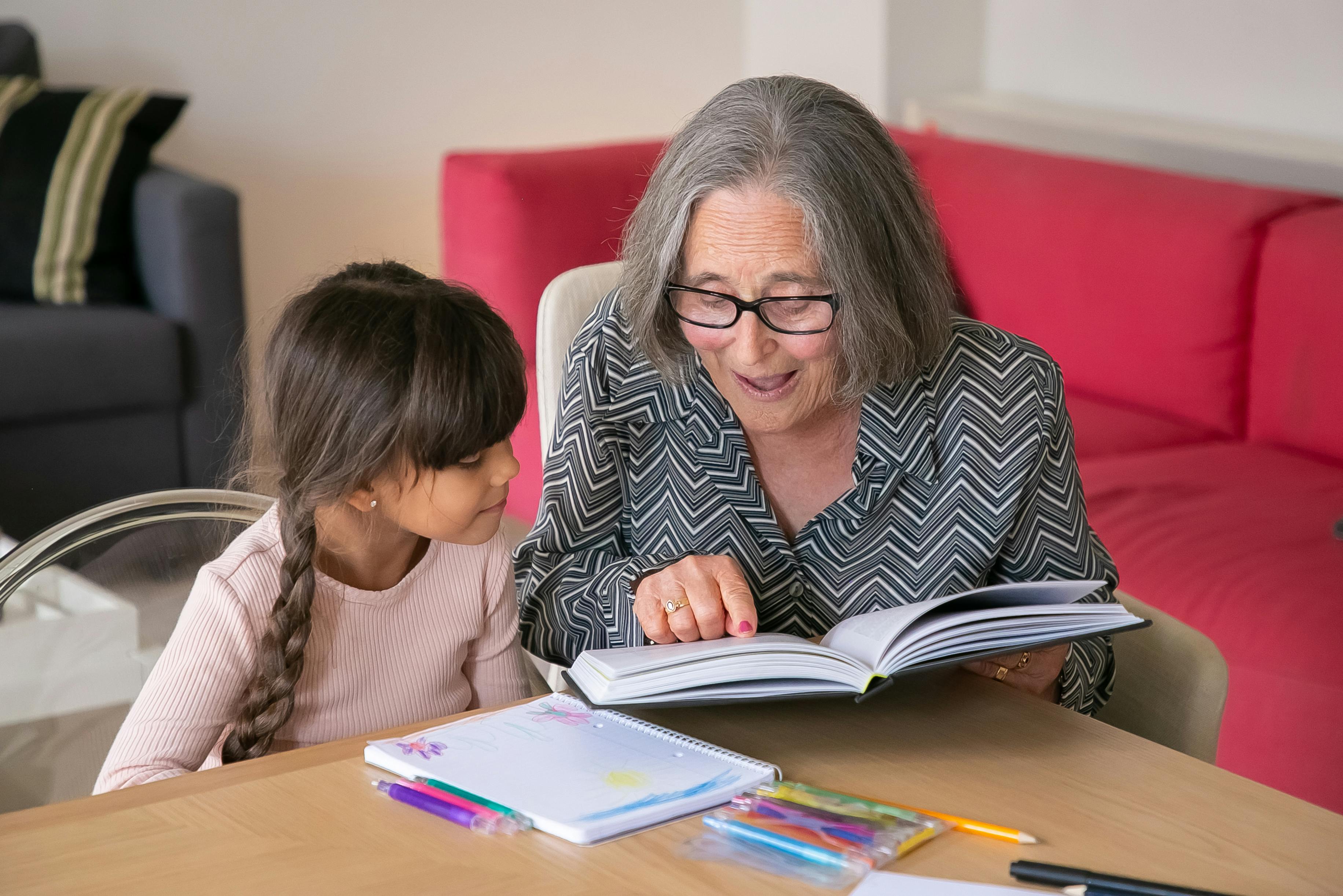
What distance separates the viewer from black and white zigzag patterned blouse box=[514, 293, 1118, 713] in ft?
3.88

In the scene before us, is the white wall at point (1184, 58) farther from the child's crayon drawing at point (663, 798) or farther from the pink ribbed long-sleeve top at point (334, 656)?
the child's crayon drawing at point (663, 798)

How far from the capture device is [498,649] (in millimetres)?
1226

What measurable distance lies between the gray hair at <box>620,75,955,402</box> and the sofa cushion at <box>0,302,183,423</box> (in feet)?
6.86

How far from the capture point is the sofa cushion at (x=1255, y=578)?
5.57ft

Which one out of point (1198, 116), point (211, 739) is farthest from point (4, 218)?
point (1198, 116)

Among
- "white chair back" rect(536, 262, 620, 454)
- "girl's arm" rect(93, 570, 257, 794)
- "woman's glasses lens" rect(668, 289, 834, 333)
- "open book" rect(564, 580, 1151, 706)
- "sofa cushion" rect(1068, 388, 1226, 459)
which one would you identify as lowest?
"sofa cushion" rect(1068, 388, 1226, 459)

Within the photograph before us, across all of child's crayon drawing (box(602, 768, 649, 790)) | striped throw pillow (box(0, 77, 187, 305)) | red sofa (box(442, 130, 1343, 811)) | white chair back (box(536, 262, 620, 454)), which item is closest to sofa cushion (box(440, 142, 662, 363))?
red sofa (box(442, 130, 1343, 811))

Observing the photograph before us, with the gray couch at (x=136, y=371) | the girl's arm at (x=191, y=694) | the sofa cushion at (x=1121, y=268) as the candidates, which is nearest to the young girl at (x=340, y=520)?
the girl's arm at (x=191, y=694)

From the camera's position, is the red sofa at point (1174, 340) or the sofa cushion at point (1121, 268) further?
the sofa cushion at point (1121, 268)

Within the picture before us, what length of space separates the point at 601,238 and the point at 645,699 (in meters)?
2.03

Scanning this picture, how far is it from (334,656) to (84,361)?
2.11 metres

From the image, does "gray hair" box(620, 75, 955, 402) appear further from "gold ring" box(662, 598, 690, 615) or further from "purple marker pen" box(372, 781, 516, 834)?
"purple marker pen" box(372, 781, 516, 834)

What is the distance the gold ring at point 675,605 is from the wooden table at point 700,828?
0.32 feet

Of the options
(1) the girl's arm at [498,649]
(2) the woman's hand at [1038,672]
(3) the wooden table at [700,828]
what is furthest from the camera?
(1) the girl's arm at [498,649]
